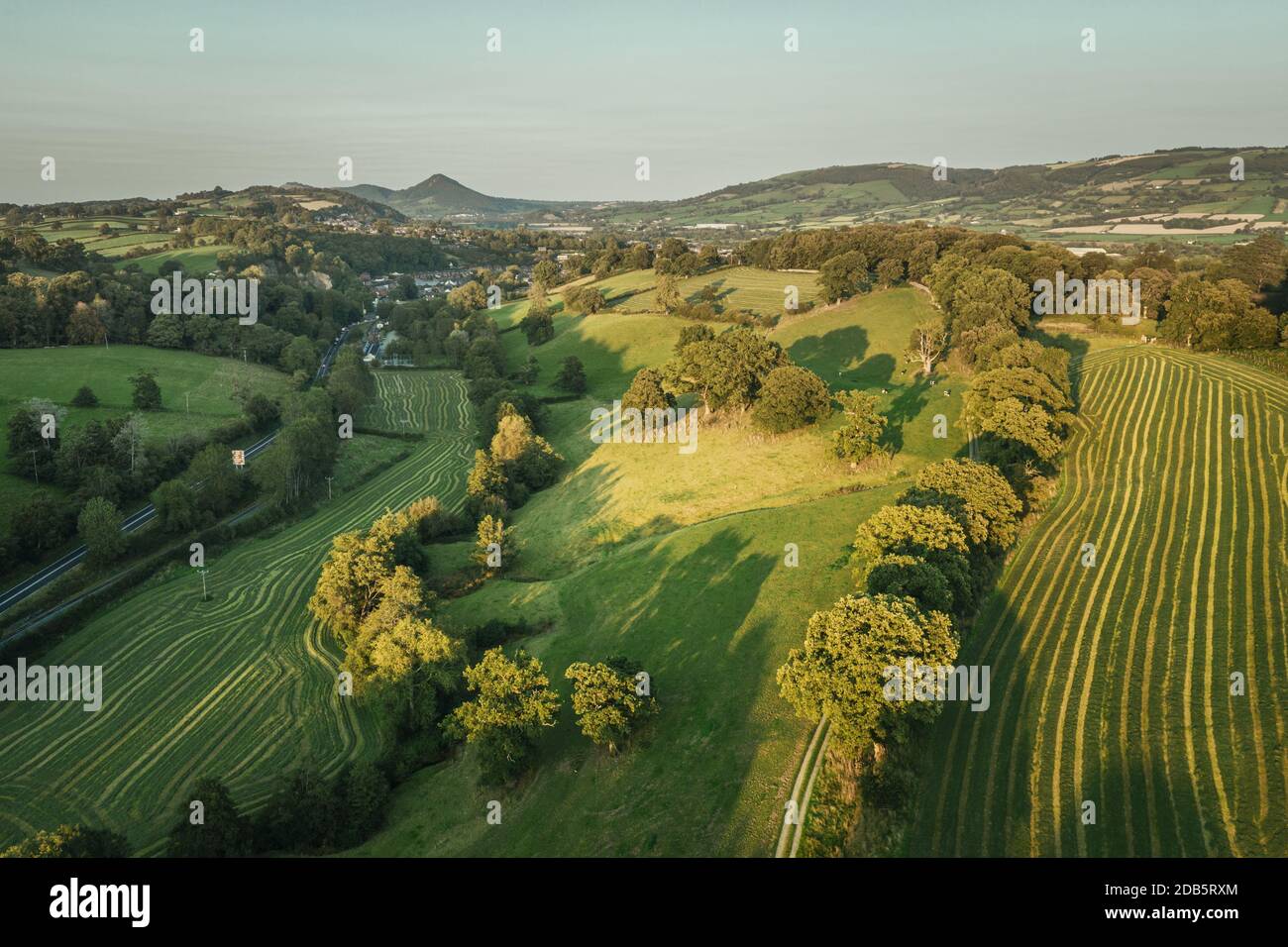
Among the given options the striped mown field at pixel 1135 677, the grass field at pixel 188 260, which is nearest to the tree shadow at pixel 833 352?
the striped mown field at pixel 1135 677

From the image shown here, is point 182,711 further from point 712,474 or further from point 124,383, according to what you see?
point 124,383

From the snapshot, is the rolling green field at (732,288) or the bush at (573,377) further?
the rolling green field at (732,288)

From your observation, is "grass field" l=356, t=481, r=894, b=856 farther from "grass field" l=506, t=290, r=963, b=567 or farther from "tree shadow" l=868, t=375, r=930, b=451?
"tree shadow" l=868, t=375, r=930, b=451

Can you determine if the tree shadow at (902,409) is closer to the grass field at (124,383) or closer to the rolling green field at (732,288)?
the rolling green field at (732,288)

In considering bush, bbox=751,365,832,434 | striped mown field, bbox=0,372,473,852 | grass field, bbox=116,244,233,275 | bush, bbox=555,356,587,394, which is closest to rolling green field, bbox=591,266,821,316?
bush, bbox=555,356,587,394

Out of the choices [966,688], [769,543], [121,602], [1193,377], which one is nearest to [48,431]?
[121,602]

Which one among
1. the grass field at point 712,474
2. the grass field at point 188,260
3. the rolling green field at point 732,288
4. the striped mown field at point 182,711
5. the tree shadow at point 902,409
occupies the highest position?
the grass field at point 188,260
